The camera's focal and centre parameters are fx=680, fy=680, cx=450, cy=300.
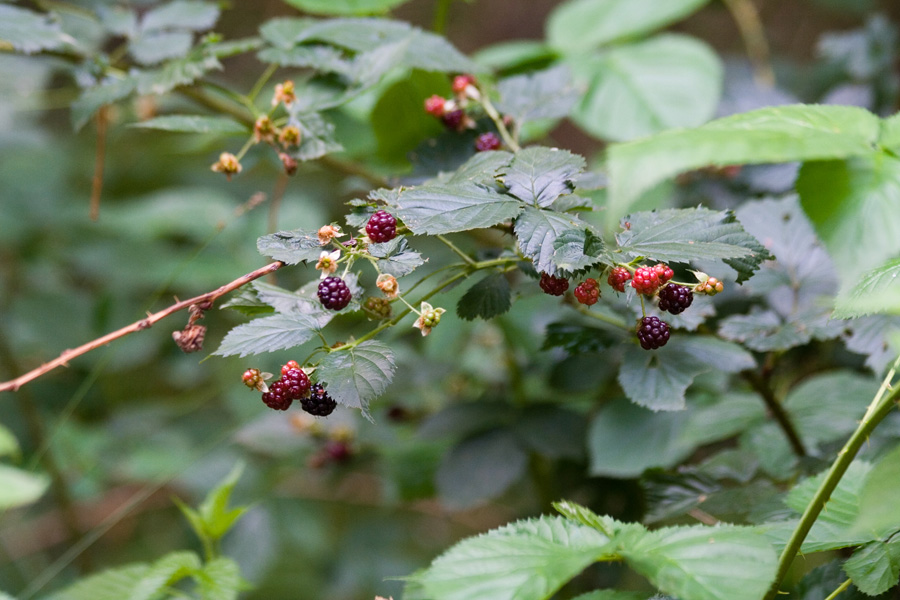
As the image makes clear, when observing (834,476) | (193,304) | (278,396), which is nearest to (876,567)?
(834,476)

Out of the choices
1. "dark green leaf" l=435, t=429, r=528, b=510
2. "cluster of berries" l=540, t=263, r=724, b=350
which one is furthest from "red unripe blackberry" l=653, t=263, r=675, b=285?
"dark green leaf" l=435, t=429, r=528, b=510

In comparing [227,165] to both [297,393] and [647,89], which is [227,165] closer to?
[297,393]

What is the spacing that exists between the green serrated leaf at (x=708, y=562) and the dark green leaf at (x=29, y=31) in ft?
2.55

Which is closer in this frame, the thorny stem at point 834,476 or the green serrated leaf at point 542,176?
the thorny stem at point 834,476

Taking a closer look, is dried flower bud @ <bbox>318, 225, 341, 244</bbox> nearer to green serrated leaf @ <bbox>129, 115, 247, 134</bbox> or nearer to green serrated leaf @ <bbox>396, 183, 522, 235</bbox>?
green serrated leaf @ <bbox>396, 183, 522, 235</bbox>

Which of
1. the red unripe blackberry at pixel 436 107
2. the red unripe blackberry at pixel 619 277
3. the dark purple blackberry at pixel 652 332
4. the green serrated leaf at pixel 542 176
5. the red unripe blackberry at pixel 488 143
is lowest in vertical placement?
the dark purple blackberry at pixel 652 332

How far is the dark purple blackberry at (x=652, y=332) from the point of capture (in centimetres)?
53

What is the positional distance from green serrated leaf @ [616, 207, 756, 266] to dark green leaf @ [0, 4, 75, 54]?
66cm

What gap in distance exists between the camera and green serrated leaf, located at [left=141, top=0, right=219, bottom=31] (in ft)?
2.83

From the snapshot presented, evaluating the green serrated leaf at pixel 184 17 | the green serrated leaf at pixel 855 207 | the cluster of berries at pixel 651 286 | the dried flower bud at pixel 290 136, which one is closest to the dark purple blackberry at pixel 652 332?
the cluster of berries at pixel 651 286

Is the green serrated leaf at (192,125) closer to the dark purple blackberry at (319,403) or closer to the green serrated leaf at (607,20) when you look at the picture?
the dark purple blackberry at (319,403)

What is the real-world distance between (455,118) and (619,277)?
0.31 meters

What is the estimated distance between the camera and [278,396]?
0.48 m

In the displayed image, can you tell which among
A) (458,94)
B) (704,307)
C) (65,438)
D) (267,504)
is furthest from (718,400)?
(65,438)
